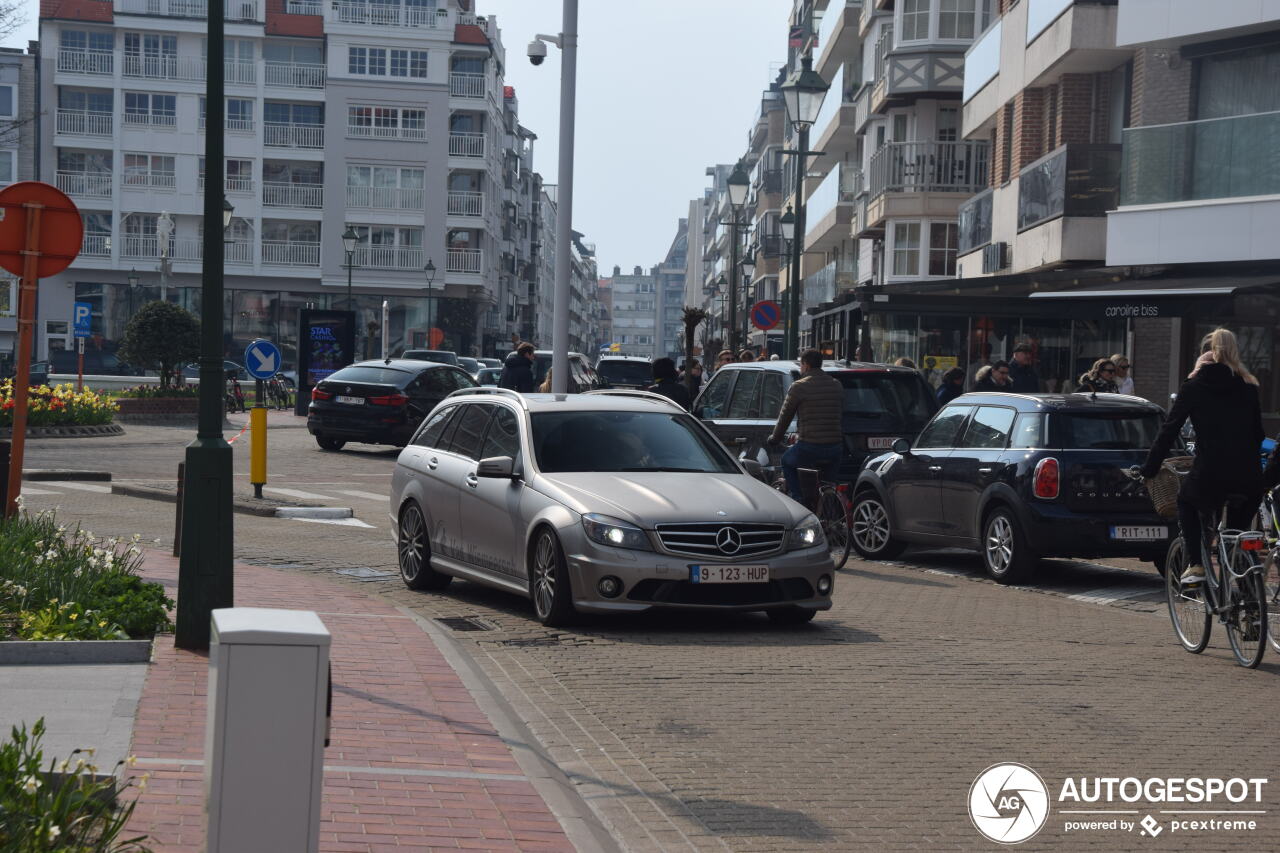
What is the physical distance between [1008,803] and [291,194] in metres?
73.2

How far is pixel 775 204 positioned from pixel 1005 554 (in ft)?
257

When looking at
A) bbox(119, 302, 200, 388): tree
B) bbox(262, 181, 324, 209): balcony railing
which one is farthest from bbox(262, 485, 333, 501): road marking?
bbox(262, 181, 324, 209): balcony railing

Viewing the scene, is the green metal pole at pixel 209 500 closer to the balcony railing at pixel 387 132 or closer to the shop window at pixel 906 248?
the shop window at pixel 906 248

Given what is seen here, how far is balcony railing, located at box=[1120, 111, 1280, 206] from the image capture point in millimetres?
22109

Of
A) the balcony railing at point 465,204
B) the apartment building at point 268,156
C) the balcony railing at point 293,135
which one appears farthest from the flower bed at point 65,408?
the balcony railing at point 465,204

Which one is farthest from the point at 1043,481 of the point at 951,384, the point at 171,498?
the point at 171,498

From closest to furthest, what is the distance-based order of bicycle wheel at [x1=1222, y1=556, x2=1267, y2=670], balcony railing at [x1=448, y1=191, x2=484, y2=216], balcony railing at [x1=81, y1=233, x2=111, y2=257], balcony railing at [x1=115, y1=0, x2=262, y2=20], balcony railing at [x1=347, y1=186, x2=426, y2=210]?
bicycle wheel at [x1=1222, y1=556, x2=1267, y2=670], balcony railing at [x1=81, y1=233, x2=111, y2=257], balcony railing at [x1=115, y1=0, x2=262, y2=20], balcony railing at [x1=347, y1=186, x2=426, y2=210], balcony railing at [x1=448, y1=191, x2=484, y2=216]

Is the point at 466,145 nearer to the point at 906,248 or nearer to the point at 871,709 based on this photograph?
the point at 906,248

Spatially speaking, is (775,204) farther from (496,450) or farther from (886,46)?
(496,450)

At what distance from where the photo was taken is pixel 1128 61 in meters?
26.8

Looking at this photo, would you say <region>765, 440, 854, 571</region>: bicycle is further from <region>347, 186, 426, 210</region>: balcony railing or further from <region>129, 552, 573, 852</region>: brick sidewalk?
<region>347, 186, 426, 210</region>: balcony railing

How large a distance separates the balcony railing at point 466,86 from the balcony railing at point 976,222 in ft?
153

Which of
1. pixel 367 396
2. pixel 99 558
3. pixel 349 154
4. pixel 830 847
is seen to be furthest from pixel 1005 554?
pixel 349 154

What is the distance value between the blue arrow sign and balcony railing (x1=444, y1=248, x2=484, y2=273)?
5490 cm
